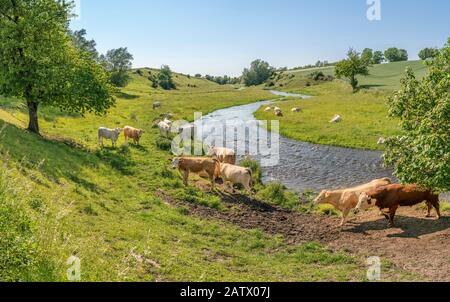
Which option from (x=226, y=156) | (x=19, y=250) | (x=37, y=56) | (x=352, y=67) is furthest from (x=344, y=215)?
(x=352, y=67)

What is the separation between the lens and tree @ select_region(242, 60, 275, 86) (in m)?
187

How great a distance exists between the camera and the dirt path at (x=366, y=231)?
14.3 meters

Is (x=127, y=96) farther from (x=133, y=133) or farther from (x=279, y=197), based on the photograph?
(x=279, y=197)

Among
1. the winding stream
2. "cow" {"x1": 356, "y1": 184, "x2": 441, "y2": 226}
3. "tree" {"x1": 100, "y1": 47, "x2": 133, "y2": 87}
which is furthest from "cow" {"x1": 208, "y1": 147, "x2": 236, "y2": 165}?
"tree" {"x1": 100, "y1": 47, "x2": 133, "y2": 87}

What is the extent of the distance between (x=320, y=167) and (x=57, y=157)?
1959 centimetres

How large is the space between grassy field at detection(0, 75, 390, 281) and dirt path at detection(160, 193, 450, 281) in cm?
110

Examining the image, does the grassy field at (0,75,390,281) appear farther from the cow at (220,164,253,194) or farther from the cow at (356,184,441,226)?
the cow at (356,184,441,226)

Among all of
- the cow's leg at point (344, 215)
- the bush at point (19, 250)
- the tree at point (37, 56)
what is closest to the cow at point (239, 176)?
the cow's leg at point (344, 215)

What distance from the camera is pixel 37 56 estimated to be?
27094 millimetres

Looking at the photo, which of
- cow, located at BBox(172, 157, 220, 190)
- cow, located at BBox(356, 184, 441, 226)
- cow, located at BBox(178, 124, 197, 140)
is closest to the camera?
cow, located at BBox(356, 184, 441, 226)

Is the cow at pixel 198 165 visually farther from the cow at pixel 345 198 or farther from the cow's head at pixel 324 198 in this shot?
the cow at pixel 345 198

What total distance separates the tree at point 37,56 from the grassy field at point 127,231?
3243mm

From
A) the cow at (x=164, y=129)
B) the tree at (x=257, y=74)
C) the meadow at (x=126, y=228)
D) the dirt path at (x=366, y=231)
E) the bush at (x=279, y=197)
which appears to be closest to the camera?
the meadow at (x=126, y=228)

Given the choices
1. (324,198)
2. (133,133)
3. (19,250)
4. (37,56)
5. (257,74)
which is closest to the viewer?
(19,250)
